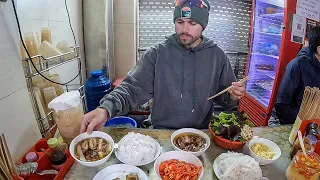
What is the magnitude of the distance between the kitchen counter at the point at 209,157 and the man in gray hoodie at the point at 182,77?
347 millimetres

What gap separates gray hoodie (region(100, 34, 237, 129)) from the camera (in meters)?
1.83

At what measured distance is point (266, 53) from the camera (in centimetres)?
339

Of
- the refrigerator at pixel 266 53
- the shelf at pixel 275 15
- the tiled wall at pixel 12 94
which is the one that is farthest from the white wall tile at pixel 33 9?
the shelf at pixel 275 15

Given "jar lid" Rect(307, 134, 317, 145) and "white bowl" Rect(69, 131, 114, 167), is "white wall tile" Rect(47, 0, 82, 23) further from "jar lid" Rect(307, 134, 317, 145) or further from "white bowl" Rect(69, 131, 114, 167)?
"jar lid" Rect(307, 134, 317, 145)

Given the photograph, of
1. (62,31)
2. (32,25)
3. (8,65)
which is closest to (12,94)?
(8,65)

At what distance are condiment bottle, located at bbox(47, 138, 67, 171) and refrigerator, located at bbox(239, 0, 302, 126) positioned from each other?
9.53 feet

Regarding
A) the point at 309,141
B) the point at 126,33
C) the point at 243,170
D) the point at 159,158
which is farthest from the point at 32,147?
the point at 126,33

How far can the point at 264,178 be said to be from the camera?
1.08 m

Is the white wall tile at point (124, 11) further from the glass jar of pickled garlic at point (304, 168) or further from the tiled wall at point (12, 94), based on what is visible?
the glass jar of pickled garlic at point (304, 168)

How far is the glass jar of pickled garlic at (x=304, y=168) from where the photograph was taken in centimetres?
103

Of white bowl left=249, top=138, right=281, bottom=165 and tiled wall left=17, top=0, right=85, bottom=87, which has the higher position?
tiled wall left=17, top=0, right=85, bottom=87

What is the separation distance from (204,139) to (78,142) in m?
0.83

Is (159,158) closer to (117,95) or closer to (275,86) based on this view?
(117,95)

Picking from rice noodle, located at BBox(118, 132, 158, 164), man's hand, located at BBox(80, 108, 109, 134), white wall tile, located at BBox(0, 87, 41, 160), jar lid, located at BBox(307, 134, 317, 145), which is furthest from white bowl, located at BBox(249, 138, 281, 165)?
white wall tile, located at BBox(0, 87, 41, 160)
